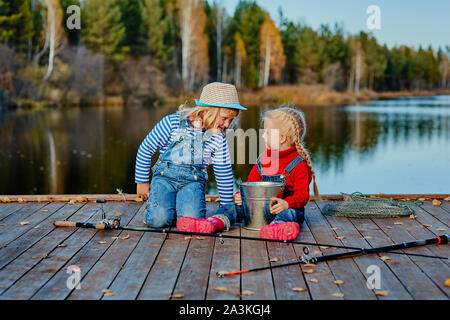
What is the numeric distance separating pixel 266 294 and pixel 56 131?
19171 mm

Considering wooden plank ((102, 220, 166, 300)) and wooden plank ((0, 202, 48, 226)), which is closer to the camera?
wooden plank ((102, 220, 166, 300))

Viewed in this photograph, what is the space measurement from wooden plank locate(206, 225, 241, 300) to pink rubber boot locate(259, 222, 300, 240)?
20 cm

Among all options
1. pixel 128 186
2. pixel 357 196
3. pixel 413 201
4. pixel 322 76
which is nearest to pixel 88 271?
pixel 357 196

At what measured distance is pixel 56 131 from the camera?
2100 cm

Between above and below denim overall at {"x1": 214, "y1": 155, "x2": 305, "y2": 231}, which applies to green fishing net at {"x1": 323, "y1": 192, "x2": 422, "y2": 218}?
below

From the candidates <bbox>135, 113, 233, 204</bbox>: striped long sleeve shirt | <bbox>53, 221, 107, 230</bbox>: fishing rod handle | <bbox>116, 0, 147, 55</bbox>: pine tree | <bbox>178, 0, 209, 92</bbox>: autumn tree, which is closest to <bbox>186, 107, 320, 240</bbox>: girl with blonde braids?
<bbox>135, 113, 233, 204</bbox>: striped long sleeve shirt

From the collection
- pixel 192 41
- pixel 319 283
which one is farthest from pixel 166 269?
pixel 192 41

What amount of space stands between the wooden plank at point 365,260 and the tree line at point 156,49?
28394 mm

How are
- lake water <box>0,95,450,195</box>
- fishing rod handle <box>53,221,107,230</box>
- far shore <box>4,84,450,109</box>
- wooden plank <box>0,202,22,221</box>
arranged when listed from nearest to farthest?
fishing rod handle <box>53,221,107,230</box> < wooden plank <box>0,202,22,221</box> < lake water <box>0,95,450,195</box> < far shore <box>4,84,450,109</box>

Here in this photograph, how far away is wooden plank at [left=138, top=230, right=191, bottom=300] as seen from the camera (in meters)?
2.92

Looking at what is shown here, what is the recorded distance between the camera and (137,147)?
17359 millimetres

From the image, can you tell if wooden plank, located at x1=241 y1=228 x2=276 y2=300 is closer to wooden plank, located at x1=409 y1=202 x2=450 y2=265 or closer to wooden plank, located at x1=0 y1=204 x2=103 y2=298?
wooden plank, located at x1=409 y1=202 x2=450 y2=265

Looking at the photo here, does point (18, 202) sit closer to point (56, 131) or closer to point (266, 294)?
point (266, 294)

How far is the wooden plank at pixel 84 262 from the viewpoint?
9.57 ft
